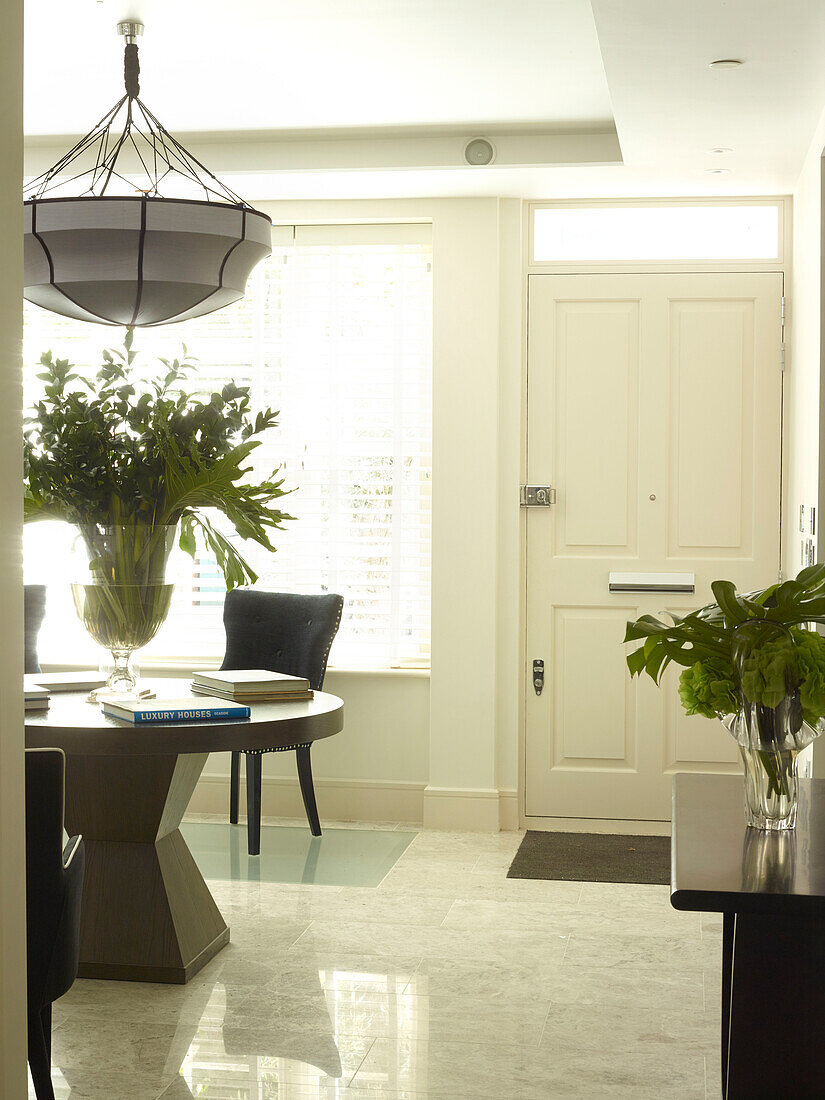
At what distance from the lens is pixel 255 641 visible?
4988 mm

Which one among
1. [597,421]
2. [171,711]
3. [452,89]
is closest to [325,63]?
[452,89]

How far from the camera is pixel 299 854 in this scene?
477cm

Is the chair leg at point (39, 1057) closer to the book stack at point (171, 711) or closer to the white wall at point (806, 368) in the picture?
the book stack at point (171, 711)

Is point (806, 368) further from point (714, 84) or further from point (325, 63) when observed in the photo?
point (325, 63)

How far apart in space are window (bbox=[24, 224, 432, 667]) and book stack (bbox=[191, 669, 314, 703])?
1757mm

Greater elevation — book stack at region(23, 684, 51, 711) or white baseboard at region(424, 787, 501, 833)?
book stack at region(23, 684, 51, 711)

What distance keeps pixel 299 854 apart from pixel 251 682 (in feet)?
4.88

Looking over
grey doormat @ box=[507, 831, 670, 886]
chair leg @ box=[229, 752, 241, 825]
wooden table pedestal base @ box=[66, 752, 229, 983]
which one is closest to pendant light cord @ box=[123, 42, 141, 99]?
wooden table pedestal base @ box=[66, 752, 229, 983]

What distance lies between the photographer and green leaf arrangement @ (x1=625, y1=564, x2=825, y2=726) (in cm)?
204

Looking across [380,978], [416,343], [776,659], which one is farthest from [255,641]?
[776,659]

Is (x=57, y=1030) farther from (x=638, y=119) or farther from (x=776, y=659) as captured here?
(x=638, y=119)

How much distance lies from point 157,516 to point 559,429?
7.55 ft

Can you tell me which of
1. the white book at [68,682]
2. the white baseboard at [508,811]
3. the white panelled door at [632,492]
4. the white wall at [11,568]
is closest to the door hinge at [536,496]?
the white panelled door at [632,492]

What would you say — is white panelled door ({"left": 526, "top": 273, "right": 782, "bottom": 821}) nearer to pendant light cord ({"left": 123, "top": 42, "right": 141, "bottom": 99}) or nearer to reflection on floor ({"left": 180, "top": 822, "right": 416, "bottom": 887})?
reflection on floor ({"left": 180, "top": 822, "right": 416, "bottom": 887})
